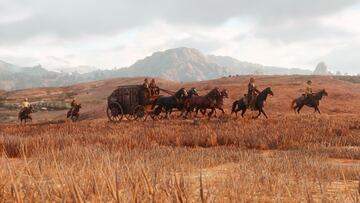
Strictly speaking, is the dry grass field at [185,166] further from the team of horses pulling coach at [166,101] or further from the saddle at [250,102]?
the team of horses pulling coach at [166,101]

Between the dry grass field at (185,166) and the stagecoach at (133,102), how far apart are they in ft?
36.3

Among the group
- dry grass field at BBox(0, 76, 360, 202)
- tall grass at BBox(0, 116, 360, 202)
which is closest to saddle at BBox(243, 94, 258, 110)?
dry grass field at BBox(0, 76, 360, 202)

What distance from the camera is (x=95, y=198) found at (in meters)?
3.75

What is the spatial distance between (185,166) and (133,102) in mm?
20650

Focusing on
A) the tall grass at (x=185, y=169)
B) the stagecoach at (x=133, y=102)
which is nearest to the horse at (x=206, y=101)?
the stagecoach at (x=133, y=102)

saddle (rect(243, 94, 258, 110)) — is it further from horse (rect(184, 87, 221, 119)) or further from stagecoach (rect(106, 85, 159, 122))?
stagecoach (rect(106, 85, 159, 122))

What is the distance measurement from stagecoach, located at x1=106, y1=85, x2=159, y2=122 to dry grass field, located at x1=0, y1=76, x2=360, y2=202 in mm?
11073

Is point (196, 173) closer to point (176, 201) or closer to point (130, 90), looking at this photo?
point (176, 201)

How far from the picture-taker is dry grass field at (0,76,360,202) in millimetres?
3848

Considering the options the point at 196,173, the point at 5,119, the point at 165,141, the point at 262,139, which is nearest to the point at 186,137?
the point at 165,141

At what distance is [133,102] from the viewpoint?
2756 centimetres

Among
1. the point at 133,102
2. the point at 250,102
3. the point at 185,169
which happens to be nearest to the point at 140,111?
the point at 133,102

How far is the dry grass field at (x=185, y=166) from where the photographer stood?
151 inches

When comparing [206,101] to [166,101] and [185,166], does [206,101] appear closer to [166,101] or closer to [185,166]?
[166,101]
